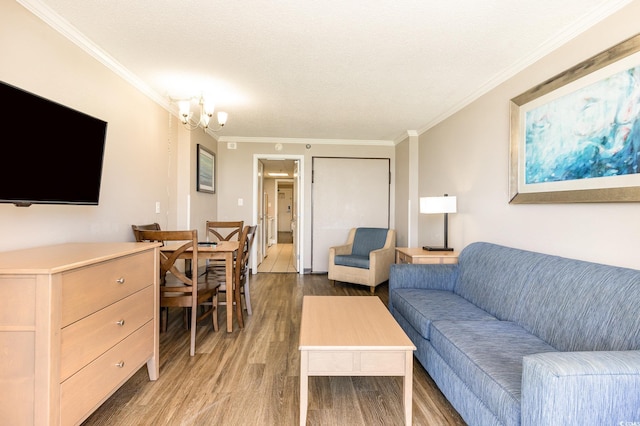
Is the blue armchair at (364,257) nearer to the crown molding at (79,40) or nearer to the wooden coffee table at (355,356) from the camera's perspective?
the wooden coffee table at (355,356)

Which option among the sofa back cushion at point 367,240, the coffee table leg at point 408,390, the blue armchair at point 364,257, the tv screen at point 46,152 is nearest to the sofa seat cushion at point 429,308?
the coffee table leg at point 408,390

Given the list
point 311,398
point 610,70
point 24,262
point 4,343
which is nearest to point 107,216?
point 24,262

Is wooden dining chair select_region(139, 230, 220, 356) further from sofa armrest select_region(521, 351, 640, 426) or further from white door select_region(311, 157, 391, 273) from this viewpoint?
white door select_region(311, 157, 391, 273)

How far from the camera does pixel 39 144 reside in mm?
1551

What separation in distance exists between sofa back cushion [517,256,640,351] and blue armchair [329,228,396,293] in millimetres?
2392

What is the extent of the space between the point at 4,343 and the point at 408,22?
2.48m

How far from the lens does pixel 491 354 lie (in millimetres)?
1492

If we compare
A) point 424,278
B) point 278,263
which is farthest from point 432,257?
point 278,263

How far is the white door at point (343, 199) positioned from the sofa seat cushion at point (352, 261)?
2.63 feet

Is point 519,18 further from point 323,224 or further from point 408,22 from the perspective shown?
point 323,224

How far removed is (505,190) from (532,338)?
1.28 m

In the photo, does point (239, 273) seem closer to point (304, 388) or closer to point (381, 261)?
point (304, 388)

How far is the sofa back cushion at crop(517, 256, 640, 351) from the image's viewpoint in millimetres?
1351

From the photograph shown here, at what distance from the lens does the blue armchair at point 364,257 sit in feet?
13.9
